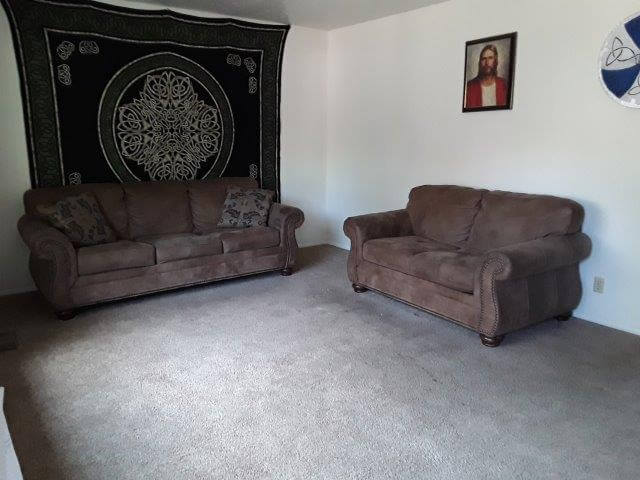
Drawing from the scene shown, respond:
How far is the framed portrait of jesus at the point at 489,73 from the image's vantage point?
3723 mm

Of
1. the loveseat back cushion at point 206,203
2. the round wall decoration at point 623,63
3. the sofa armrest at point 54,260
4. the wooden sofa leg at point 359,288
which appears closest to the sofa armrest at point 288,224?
the loveseat back cushion at point 206,203

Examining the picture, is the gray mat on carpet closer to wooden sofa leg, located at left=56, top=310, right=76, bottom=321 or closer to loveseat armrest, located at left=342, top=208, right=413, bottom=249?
wooden sofa leg, located at left=56, top=310, right=76, bottom=321

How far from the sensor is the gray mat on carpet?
1.98m

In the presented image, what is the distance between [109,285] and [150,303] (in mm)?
344

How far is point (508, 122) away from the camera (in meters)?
3.80

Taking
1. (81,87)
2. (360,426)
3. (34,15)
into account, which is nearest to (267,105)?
(81,87)

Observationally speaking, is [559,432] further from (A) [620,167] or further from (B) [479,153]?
(B) [479,153]

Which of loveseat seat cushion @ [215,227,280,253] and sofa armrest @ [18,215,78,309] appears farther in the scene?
loveseat seat cushion @ [215,227,280,253]

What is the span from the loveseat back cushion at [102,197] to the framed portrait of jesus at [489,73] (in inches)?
118

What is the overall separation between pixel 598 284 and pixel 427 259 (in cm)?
120

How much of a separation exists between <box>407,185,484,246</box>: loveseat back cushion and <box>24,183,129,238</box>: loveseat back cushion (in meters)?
2.46

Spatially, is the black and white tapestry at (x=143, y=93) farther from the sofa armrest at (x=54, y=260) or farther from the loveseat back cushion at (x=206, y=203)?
the sofa armrest at (x=54, y=260)

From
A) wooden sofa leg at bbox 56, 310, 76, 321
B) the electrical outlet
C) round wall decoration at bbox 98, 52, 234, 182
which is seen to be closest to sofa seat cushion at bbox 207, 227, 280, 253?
round wall decoration at bbox 98, 52, 234, 182

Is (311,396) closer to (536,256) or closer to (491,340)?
(491,340)
